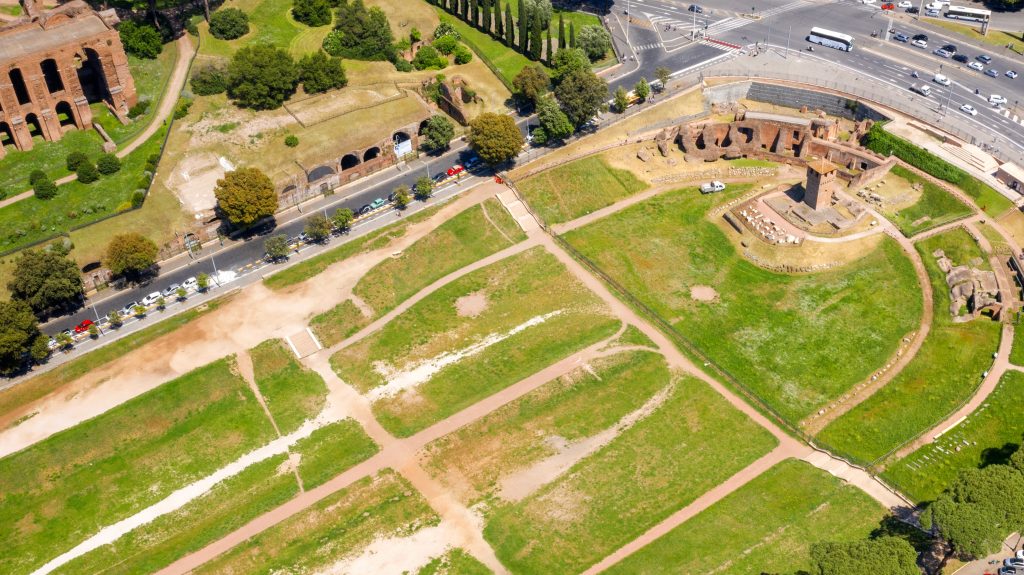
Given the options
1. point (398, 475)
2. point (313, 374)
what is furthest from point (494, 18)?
point (398, 475)

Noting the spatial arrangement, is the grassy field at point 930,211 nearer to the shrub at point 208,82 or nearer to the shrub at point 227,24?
the shrub at point 208,82

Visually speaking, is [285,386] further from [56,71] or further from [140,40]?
[140,40]

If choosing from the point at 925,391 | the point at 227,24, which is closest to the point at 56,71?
the point at 227,24

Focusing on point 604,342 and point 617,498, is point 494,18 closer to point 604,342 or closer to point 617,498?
point 604,342

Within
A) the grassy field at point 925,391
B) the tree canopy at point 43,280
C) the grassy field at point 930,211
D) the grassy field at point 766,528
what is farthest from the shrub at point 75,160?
the grassy field at point 930,211

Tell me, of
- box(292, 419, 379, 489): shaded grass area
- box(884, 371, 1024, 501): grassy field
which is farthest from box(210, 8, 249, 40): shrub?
box(884, 371, 1024, 501): grassy field
